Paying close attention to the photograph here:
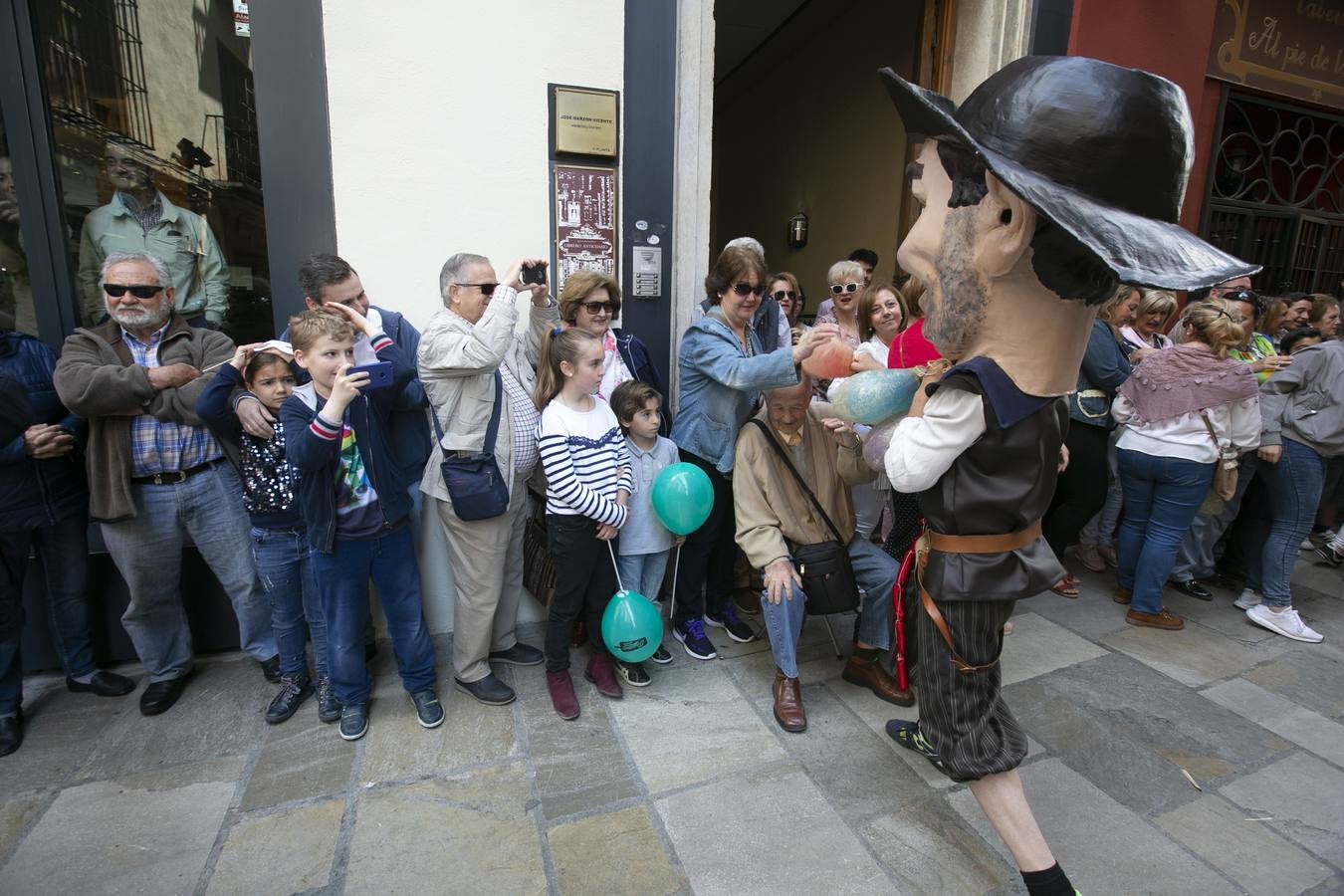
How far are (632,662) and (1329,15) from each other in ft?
25.6

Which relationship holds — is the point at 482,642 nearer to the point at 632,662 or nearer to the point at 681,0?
the point at 632,662

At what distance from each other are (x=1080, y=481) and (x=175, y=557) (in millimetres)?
4443

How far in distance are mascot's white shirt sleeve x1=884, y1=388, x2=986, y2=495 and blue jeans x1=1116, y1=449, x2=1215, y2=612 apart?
2.52 m

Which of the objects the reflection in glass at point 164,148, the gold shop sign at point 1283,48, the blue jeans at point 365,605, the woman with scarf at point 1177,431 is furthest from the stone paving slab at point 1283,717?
the reflection in glass at point 164,148

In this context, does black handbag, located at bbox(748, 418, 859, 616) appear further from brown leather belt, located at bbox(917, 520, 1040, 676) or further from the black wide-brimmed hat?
the black wide-brimmed hat

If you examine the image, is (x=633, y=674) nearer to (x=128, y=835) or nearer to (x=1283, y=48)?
(x=128, y=835)

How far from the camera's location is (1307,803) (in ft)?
7.77

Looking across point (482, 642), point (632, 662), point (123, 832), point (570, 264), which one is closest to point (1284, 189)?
point (570, 264)

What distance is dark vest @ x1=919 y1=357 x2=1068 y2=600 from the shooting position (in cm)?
164

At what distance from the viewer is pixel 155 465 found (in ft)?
8.94

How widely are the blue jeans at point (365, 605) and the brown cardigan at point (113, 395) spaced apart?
2.72ft

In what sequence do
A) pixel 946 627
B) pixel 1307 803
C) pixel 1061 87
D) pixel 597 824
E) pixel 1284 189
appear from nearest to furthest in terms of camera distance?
pixel 1061 87 < pixel 946 627 < pixel 597 824 < pixel 1307 803 < pixel 1284 189

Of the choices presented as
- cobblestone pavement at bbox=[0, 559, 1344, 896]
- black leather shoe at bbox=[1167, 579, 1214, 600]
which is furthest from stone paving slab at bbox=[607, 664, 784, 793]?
black leather shoe at bbox=[1167, 579, 1214, 600]

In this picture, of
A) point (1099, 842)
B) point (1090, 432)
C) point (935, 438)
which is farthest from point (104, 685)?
point (1090, 432)
